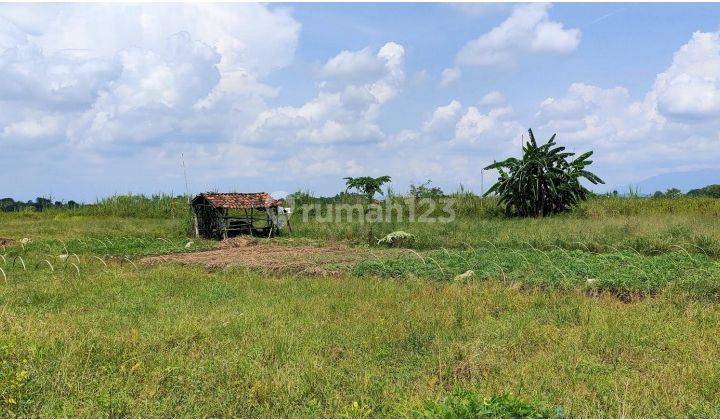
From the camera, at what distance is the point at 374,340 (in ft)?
20.0

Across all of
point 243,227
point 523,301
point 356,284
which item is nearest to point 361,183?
point 243,227

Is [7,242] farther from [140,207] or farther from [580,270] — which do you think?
[580,270]

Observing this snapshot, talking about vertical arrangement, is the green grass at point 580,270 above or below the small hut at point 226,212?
below

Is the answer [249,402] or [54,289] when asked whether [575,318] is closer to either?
[249,402]

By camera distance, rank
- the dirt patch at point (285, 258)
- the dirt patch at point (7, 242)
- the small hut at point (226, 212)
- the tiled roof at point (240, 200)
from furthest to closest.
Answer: the small hut at point (226, 212), the tiled roof at point (240, 200), the dirt patch at point (7, 242), the dirt patch at point (285, 258)

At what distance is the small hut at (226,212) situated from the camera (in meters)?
21.3

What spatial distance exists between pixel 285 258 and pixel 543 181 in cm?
1296

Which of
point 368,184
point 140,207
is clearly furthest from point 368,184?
point 140,207

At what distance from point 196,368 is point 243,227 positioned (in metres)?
17.9

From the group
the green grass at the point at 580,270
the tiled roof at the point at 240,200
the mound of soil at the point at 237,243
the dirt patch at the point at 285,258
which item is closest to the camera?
the green grass at the point at 580,270

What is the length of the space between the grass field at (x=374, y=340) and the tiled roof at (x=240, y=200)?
9.26m

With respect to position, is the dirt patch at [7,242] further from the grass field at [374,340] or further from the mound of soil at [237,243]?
the grass field at [374,340]

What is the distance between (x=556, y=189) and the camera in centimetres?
2198

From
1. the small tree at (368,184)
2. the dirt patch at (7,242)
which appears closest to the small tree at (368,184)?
the small tree at (368,184)
